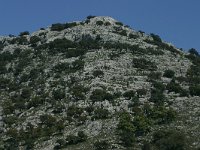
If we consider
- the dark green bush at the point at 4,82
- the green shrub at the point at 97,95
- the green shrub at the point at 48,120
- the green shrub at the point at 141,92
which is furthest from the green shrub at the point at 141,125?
the dark green bush at the point at 4,82

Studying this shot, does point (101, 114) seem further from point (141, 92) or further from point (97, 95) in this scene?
point (141, 92)

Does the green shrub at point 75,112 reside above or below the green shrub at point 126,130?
above

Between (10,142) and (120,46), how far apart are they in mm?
41657

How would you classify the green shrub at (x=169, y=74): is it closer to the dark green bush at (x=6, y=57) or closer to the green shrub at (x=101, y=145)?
the green shrub at (x=101, y=145)

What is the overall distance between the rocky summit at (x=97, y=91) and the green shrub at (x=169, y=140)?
0.12m

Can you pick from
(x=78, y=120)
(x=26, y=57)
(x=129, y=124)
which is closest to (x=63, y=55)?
→ (x=26, y=57)

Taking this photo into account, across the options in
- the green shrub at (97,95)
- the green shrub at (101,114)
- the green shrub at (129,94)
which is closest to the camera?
the green shrub at (101,114)

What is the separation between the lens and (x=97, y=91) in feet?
279

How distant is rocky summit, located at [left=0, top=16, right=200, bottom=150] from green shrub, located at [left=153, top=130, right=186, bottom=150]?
0.12 m

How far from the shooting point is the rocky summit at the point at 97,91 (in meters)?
70.7

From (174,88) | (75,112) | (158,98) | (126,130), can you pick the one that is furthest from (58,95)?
(126,130)

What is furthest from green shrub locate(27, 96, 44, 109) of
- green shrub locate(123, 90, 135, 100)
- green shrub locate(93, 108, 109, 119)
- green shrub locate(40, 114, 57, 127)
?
green shrub locate(123, 90, 135, 100)

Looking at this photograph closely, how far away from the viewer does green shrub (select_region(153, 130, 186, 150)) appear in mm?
64625

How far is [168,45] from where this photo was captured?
124 metres
